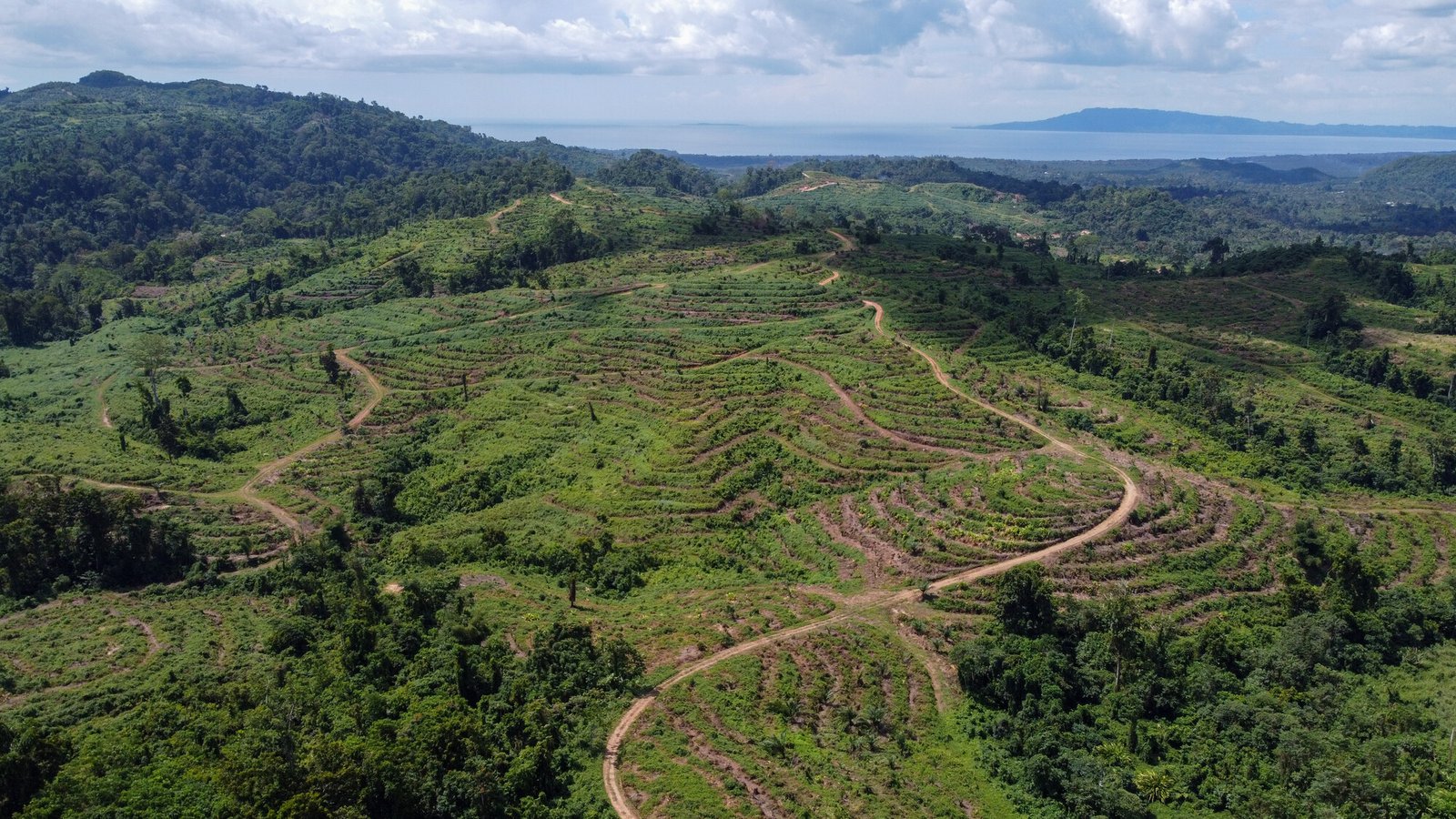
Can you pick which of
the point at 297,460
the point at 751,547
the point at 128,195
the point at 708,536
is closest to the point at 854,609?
the point at 751,547

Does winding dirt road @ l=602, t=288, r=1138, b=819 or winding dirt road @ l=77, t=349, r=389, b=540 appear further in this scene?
winding dirt road @ l=77, t=349, r=389, b=540

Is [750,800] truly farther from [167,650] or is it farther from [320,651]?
[167,650]

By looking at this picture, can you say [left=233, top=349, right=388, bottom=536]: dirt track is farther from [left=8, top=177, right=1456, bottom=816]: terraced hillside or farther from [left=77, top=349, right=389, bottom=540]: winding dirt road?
[left=8, top=177, right=1456, bottom=816]: terraced hillside

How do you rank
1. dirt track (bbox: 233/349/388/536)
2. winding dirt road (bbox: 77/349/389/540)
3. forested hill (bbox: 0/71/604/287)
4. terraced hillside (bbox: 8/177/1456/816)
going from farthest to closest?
1. forested hill (bbox: 0/71/604/287)
2. dirt track (bbox: 233/349/388/536)
3. winding dirt road (bbox: 77/349/389/540)
4. terraced hillside (bbox: 8/177/1456/816)

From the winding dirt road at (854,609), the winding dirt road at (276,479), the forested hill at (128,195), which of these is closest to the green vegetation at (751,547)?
the winding dirt road at (854,609)

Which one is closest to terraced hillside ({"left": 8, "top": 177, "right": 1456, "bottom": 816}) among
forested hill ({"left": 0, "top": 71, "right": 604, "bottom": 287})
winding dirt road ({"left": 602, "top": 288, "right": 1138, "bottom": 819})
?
winding dirt road ({"left": 602, "top": 288, "right": 1138, "bottom": 819})

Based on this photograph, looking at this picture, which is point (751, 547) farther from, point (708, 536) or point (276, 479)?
point (276, 479)

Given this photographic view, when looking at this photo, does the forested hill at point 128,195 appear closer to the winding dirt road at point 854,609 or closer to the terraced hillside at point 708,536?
the terraced hillside at point 708,536

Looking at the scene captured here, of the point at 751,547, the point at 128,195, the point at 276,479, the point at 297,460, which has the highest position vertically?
the point at 128,195
